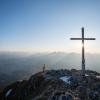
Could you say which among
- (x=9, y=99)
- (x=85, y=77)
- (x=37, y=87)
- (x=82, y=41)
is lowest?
(x=9, y=99)

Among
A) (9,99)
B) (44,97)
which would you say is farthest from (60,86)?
(9,99)

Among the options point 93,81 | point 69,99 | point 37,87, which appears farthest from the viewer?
point 37,87

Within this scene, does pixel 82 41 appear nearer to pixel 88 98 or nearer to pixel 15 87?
pixel 88 98

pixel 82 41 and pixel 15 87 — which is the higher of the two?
pixel 82 41

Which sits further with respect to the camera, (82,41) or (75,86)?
(82,41)

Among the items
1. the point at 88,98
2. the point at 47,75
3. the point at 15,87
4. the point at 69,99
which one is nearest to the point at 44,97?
the point at 69,99

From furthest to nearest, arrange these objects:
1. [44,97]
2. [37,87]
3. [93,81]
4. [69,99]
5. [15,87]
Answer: [15,87], [37,87], [93,81], [44,97], [69,99]
